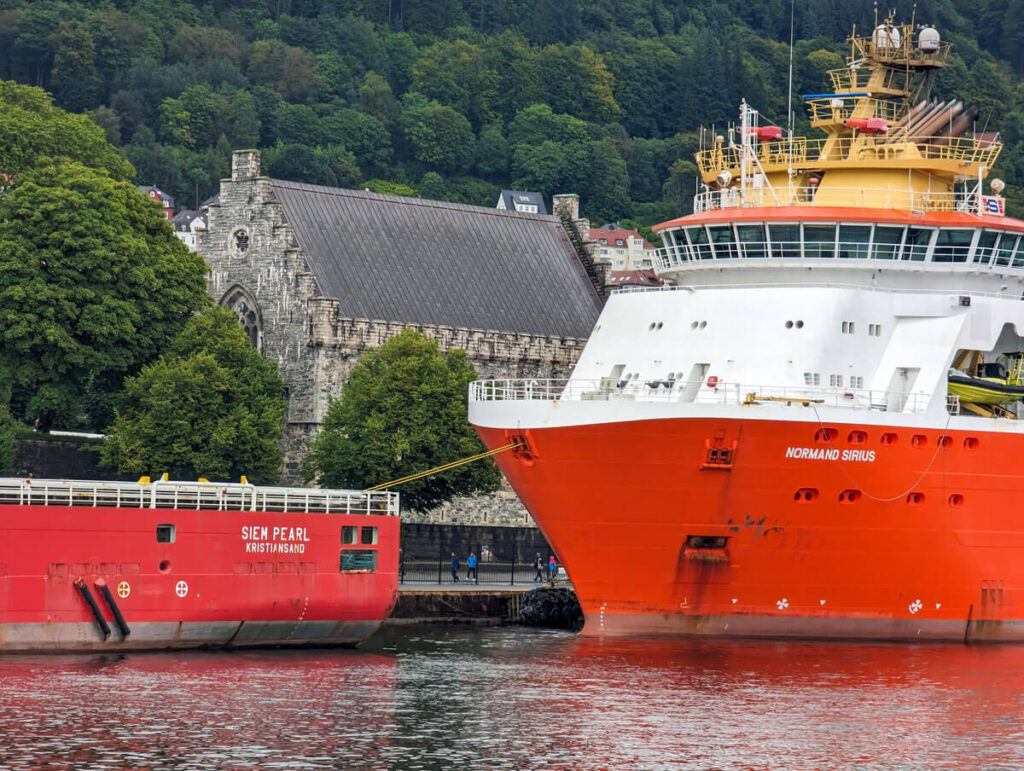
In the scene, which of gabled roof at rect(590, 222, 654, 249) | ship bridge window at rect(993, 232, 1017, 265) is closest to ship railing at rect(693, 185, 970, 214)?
ship bridge window at rect(993, 232, 1017, 265)

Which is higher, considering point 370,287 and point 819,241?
point 370,287

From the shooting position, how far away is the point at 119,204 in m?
73.0

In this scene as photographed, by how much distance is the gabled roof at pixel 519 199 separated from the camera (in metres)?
166

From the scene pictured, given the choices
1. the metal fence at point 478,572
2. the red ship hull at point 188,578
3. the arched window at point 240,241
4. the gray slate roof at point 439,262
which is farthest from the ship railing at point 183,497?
the arched window at point 240,241

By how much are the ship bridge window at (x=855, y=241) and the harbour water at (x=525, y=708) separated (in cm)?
964

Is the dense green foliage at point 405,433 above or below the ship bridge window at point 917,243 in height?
below

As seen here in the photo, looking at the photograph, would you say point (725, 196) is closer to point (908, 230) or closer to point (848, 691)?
point (908, 230)

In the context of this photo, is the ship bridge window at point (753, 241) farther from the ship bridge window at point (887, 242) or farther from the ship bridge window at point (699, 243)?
the ship bridge window at point (887, 242)

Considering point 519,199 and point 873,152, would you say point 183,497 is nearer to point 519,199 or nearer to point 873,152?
point 873,152

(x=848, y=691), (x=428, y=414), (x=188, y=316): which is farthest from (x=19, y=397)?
(x=848, y=691)

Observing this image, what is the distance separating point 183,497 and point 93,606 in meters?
3.48

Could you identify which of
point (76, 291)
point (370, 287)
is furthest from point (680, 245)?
point (370, 287)

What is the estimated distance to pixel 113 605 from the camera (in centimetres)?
4528

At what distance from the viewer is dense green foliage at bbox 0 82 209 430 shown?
69875 mm
